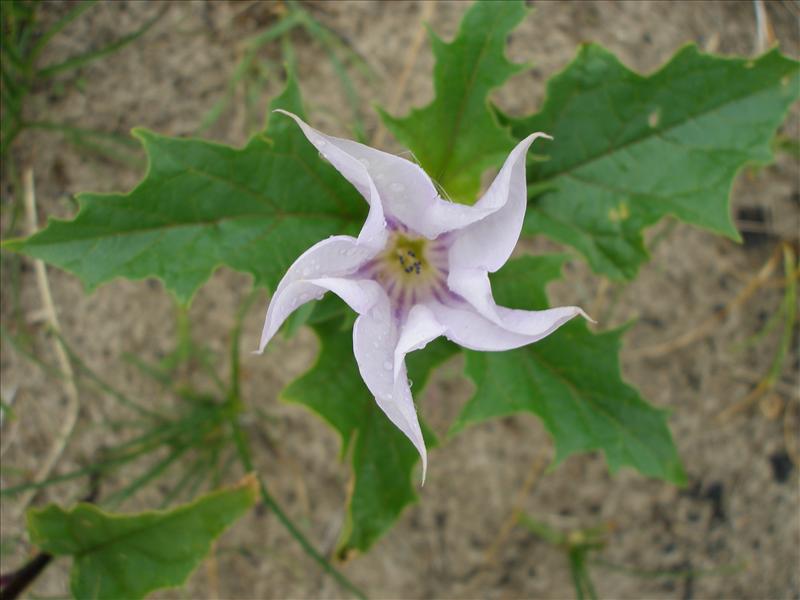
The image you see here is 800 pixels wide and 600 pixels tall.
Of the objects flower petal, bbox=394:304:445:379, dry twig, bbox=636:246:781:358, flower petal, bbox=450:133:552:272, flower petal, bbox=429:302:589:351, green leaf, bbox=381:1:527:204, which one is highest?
green leaf, bbox=381:1:527:204

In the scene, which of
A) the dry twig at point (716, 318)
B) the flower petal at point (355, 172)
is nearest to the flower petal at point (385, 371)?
the flower petal at point (355, 172)

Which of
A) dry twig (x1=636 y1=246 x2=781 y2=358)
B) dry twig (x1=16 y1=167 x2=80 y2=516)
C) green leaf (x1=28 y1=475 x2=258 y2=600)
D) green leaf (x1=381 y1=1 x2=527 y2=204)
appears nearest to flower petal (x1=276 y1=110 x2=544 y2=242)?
green leaf (x1=381 y1=1 x2=527 y2=204)

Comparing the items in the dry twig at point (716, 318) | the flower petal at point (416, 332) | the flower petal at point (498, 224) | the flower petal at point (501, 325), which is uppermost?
the flower petal at point (498, 224)

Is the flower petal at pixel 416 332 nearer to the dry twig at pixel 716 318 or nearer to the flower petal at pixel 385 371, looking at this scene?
the flower petal at pixel 385 371

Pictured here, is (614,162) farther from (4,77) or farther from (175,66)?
(4,77)

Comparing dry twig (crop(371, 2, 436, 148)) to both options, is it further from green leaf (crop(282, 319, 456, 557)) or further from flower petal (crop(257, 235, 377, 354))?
flower petal (crop(257, 235, 377, 354))

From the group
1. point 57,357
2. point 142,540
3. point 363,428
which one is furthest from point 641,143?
point 57,357
